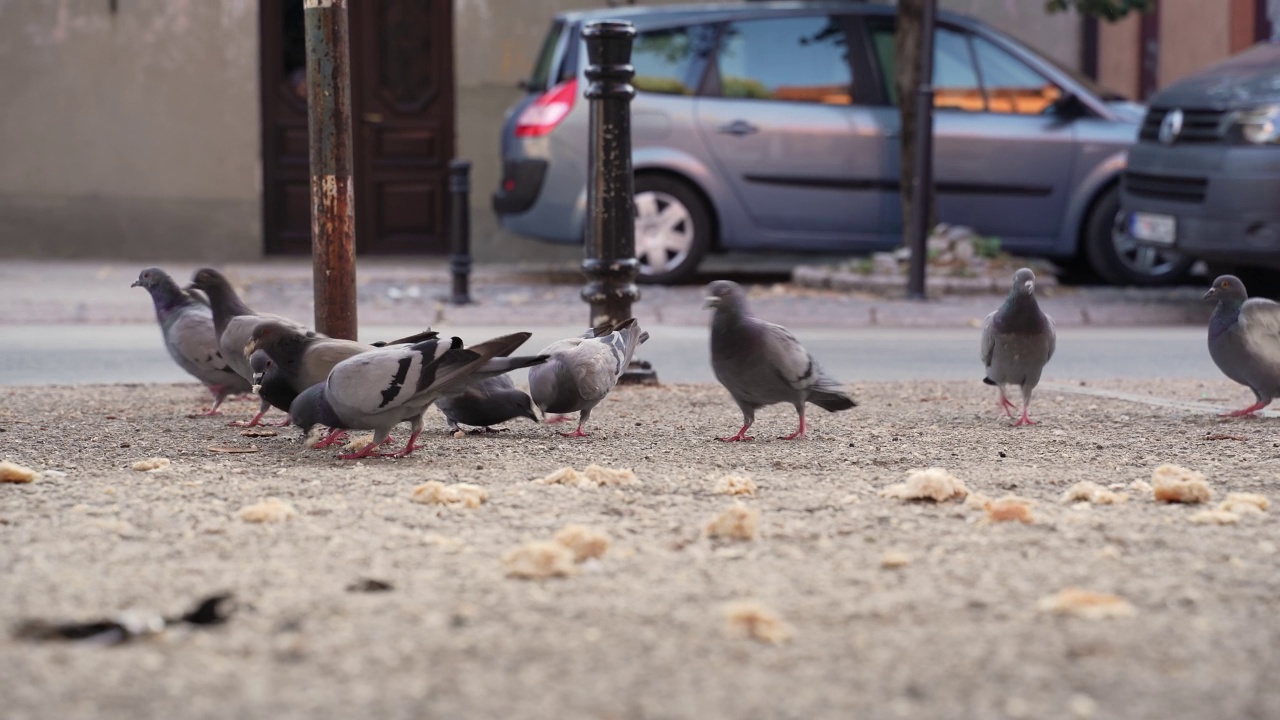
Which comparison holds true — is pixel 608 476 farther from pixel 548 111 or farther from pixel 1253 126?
pixel 548 111

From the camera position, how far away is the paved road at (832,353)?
827cm

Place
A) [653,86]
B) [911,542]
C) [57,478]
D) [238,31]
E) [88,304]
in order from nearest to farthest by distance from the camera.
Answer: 1. [911,542]
2. [57,478]
3. [88,304]
4. [653,86]
5. [238,31]

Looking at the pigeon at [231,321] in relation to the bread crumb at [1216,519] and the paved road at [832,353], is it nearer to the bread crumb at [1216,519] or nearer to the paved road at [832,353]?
the paved road at [832,353]

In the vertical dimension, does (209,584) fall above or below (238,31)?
below

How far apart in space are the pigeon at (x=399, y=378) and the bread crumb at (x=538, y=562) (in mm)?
1528

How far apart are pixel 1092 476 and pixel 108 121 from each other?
11979mm

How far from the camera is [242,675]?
9.52 ft

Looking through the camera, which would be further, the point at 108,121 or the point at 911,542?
the point at 108,121

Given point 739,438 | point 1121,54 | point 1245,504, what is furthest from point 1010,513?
point 1121,54

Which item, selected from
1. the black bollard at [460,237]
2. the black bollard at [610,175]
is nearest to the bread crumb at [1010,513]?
the black bollard at [610,175]

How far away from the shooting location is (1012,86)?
12.7m

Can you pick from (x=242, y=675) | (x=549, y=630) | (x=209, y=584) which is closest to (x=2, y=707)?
(x=242, y=675)

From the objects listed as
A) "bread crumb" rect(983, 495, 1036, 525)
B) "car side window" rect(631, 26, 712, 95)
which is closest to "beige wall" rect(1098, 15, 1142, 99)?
"car side window" rect(631, 26, 712, 95)

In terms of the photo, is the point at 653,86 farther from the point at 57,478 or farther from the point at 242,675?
the point at 242,675
